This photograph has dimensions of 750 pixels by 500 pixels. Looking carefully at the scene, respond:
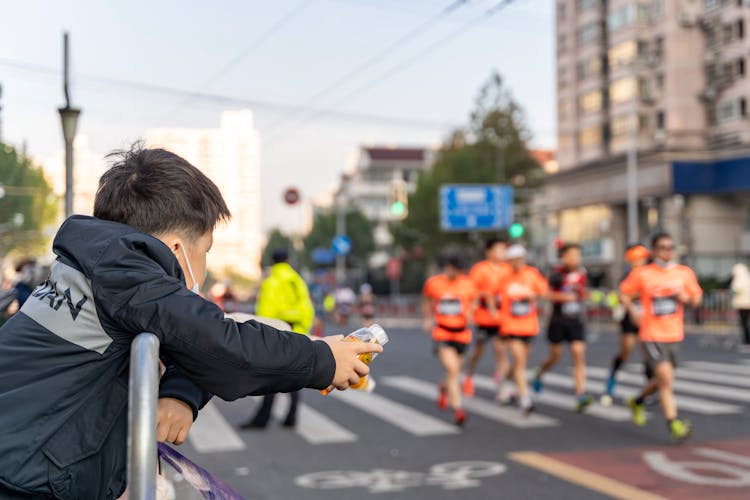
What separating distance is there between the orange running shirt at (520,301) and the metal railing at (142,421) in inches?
386

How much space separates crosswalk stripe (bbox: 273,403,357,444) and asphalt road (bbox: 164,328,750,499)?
0.01 m

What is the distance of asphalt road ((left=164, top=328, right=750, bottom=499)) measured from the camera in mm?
6797

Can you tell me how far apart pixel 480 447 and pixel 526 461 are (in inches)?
32.7

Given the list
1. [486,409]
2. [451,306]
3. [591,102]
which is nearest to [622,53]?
[591,102]

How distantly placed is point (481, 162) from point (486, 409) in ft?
127

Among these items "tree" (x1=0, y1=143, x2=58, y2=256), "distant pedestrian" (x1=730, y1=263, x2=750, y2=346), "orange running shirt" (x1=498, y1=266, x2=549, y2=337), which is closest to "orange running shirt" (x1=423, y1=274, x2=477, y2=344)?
"orange running shirt" (x1=498, y1=266, x2=549, y2=337)

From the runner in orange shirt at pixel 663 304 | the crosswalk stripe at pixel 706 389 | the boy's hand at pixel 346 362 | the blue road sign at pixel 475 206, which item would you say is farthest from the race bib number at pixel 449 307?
the blue road sign at pixel 475 206

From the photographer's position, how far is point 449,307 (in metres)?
10.7

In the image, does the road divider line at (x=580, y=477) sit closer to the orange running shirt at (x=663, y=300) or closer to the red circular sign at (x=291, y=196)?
the orange running shirt at (x=663, y=300)

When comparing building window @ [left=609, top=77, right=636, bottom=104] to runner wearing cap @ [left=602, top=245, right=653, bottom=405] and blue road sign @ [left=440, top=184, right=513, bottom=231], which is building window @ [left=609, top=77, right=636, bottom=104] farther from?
runner wearing cap @ [left=602, top=245, right=653, bottom=405]

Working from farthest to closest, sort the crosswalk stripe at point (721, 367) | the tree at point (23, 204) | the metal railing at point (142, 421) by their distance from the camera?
1. the crosswalk stripe at point (721, 367)
2. the tree at point (23, 204)
3. the metal railing at point (142, 421)

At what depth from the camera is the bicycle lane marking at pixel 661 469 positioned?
6598mm

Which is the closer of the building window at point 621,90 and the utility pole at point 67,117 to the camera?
the utility pole at point 67,117

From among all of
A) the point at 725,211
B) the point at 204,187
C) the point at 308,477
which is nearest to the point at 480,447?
the point at 308,477
